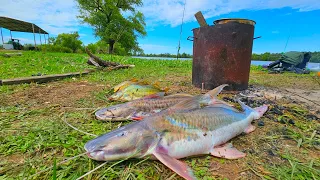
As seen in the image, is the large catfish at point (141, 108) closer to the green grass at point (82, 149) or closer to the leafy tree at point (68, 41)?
the green grass at point (82, 149)

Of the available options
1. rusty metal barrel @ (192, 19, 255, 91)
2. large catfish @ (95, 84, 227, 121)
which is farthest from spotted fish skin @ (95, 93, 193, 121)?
rusty metal barrel @ (192, 19, 255, 91)

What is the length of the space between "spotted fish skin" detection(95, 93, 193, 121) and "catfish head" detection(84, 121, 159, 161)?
0.68m

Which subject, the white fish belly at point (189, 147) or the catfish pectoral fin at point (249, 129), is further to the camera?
the catfish pectoral fin at point (249, 129)

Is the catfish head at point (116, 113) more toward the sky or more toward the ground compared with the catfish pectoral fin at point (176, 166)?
more toward the sky

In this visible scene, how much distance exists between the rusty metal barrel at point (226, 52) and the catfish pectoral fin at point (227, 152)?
221cm

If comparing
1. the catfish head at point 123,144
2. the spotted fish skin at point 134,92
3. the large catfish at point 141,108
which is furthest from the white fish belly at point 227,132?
the spotted fish skin at point 134,92

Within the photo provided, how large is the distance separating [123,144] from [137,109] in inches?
36.5

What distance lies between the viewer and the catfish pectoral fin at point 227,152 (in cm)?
143

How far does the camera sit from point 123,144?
1.24 meters

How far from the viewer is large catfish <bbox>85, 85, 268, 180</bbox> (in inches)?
48.8

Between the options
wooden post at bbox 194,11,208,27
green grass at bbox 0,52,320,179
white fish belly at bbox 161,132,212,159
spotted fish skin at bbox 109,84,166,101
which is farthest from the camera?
wooden post at bbox 194,11,208,27

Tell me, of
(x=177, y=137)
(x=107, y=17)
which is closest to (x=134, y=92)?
(x=177, y=137)

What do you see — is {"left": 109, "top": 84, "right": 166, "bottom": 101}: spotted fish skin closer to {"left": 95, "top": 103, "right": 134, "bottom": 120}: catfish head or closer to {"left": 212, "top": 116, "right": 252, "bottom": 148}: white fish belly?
{"left": 95, "top": 103, "right": 134, "bottom": 120}: catfish head

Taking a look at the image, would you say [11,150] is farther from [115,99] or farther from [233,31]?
[233,31]
